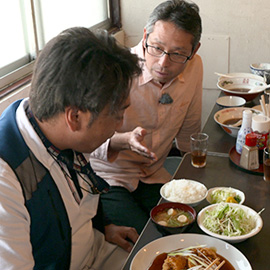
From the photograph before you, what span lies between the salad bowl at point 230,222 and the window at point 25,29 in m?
1.38

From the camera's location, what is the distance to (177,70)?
Answer: 2186mm

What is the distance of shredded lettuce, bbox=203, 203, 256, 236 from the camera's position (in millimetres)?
1372

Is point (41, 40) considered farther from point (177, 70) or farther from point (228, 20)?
point (228, 20)

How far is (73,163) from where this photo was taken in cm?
149

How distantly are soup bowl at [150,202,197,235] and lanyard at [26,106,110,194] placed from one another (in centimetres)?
26

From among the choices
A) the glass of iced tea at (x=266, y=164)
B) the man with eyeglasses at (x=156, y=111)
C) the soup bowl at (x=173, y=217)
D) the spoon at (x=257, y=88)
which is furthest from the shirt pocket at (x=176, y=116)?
the soup bowl at (x=173, y=217)

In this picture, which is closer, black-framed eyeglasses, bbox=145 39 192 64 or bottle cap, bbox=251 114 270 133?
bottle cap, bbox=251 114 270 133

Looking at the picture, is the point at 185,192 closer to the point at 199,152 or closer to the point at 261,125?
the point at 199,152

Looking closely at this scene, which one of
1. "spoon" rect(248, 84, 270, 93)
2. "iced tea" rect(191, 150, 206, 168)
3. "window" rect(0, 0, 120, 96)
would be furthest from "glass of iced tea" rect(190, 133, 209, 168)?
"window" rect(0, 0, 120, 96)

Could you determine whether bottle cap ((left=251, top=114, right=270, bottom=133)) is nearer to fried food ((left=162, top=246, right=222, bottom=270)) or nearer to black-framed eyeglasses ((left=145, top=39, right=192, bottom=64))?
black-framed eyeglasses ((left=145, top=39, right=192, bottom=64))

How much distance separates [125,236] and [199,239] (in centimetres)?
54

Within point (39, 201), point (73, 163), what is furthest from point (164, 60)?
point (39, 201)

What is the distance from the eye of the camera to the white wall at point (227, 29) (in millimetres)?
3424

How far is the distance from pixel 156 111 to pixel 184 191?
31.9 inches
